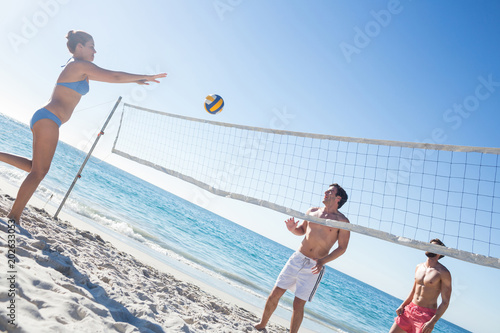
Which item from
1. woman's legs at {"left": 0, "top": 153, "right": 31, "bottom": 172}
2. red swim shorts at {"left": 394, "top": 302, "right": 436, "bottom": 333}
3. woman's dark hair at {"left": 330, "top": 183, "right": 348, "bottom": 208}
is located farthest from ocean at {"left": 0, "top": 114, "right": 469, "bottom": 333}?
woman's dark hair at {"left": 330, "top": 183, "right": 348, "bottom": 208}

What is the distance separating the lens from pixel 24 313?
140 cm

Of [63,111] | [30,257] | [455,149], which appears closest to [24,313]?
[30,257]

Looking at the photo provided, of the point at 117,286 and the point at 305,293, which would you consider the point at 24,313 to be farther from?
the point at 305,293

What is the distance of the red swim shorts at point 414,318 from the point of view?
3213 millimetres

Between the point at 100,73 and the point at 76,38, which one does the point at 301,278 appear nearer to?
the point at 100,73

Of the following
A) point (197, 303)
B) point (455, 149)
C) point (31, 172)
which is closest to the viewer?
point (31, 172)

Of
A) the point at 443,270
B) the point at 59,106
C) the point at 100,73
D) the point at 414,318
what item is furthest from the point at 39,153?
the point at 443,270

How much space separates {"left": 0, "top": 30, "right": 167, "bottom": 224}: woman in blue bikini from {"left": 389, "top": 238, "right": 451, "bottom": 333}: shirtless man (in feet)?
11.6

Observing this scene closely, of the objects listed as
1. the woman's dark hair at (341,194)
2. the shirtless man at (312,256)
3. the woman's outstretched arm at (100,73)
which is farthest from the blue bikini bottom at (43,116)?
the woman's dark hair at (341,194)

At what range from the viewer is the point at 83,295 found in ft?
6.70

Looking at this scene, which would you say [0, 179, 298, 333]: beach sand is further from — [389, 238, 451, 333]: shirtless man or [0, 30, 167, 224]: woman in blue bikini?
[389, 238, 451, 333]: shirtless man

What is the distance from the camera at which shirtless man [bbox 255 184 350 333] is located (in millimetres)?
3125

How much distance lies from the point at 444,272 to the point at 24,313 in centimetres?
364

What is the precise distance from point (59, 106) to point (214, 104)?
9.42 ft
